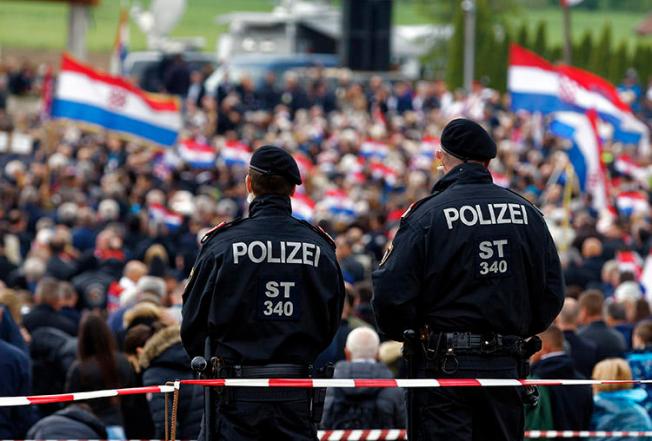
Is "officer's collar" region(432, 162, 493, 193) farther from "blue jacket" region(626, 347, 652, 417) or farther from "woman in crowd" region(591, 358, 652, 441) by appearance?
"blue jacket" region(626, 347, 652, 417)

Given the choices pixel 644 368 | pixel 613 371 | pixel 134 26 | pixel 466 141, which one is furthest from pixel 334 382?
pixel 134 26

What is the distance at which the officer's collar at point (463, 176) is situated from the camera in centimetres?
703

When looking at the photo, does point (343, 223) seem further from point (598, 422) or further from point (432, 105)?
point (432, 105)

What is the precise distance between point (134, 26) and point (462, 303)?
84569 millimetres

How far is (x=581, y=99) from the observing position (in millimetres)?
21688

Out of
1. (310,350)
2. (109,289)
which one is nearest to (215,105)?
(109,289)

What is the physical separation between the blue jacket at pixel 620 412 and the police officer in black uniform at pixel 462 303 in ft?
7.53

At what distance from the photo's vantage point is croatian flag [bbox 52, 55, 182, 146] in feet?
76.0

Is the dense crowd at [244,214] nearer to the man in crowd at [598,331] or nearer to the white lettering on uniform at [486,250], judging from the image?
the man in crowd at [598,331]

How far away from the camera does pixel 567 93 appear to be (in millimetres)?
21812

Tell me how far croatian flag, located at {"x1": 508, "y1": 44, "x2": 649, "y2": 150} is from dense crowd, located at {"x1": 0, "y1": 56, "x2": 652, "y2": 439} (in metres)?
1.02

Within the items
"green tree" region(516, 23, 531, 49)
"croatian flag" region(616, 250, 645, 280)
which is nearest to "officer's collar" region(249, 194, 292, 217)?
"croatian flag" region(616, 250, 645, 280)

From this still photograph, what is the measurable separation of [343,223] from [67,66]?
6.18 meters

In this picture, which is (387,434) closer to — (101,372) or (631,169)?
(101,372)
